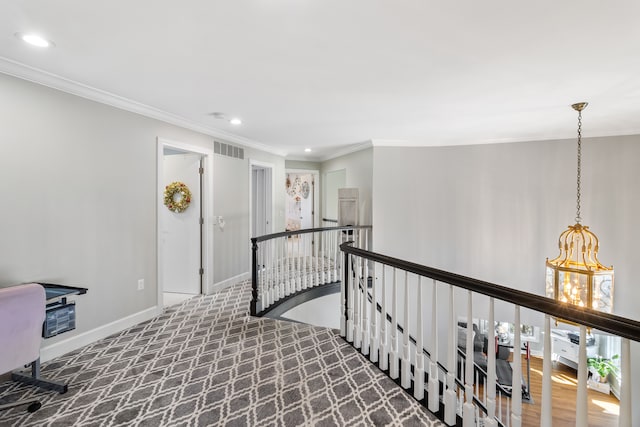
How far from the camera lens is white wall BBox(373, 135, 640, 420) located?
4.40 metres

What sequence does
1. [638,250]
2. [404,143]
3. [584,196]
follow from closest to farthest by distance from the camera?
[638,250] → [584,196] → [404,143]

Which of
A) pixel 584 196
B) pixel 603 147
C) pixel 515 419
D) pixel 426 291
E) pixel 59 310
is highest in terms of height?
pixel 603 147

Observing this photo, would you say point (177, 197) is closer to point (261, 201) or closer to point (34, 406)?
point (261, 201)

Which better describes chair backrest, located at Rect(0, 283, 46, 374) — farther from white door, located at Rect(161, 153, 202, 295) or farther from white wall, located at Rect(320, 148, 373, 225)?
white wall, located at Rect(320, 148, 373, 225)

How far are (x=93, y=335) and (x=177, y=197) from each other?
2.18 m

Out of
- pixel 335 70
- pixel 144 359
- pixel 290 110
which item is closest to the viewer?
pixel 335 70

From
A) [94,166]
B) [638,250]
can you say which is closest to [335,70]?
[94,166]

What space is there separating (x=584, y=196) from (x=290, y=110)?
4575mm

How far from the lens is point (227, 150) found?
197 inches

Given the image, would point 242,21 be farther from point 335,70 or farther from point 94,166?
point 94,166

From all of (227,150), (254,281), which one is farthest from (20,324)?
(227,150)

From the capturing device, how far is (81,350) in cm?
285

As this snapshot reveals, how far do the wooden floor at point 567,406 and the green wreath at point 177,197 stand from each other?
6.44 m

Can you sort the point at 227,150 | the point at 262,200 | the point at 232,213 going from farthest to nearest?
the point at 262,200, the point at 232,213, the point at 227,150
